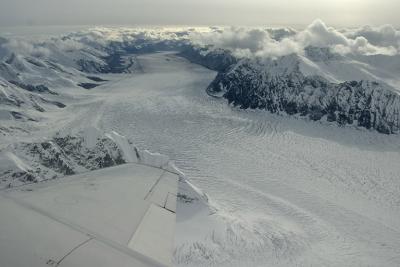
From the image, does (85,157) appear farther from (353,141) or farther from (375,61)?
(375,61)

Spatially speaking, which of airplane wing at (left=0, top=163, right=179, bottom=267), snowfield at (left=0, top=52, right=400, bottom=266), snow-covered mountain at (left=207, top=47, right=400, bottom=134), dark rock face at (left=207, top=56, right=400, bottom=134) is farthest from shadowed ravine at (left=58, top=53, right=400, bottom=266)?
airplane wing at (left=0, top=163, right=179, bottom=267)

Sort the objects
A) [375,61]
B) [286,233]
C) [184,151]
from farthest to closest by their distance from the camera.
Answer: [375,61] → [184,151] → [286,233]

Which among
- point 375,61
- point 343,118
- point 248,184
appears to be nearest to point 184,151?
point 248,184

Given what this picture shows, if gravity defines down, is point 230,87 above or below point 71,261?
below

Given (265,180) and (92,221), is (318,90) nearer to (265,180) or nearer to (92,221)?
(265,180)

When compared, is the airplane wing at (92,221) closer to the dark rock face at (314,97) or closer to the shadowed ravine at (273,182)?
the shadowed ravine at (273,182)

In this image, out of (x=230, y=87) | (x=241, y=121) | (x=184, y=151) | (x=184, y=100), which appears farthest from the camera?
(x=230, y=87)
